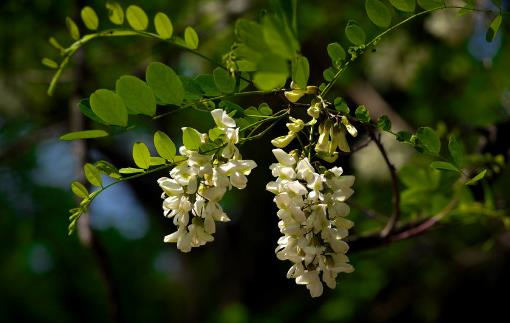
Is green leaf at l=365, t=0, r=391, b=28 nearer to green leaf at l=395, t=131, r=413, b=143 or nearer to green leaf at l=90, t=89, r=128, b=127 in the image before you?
green leaf at l=395, t=131, r=413, b=143

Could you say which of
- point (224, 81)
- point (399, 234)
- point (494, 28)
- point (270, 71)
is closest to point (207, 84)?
point (224, 81)

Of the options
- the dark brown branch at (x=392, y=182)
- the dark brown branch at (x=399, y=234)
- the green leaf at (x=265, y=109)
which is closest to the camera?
the green leaf at (x=265, y=109)

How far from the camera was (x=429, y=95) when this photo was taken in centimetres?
293

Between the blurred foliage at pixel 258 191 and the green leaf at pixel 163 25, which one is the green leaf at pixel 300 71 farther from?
the blurred foliage at pixel 258 191

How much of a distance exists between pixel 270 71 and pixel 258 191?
2737 millimetres

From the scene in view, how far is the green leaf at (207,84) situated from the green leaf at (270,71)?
0.23 meters

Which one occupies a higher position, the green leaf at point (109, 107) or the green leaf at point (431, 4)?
the green leaf at point (109, 107)

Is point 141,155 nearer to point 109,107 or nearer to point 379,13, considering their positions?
point 109,107

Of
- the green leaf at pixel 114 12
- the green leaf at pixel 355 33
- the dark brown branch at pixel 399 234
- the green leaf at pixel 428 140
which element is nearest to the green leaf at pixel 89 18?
the green leaf at pixel 114 12

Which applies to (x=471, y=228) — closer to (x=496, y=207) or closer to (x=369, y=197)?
(x=369, y=197)

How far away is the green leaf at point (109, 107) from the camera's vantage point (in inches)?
27.3

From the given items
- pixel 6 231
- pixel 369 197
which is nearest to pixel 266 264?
pixel 369 197

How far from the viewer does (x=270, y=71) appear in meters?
0.49

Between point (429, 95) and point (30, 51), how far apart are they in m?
Result: 2.00
